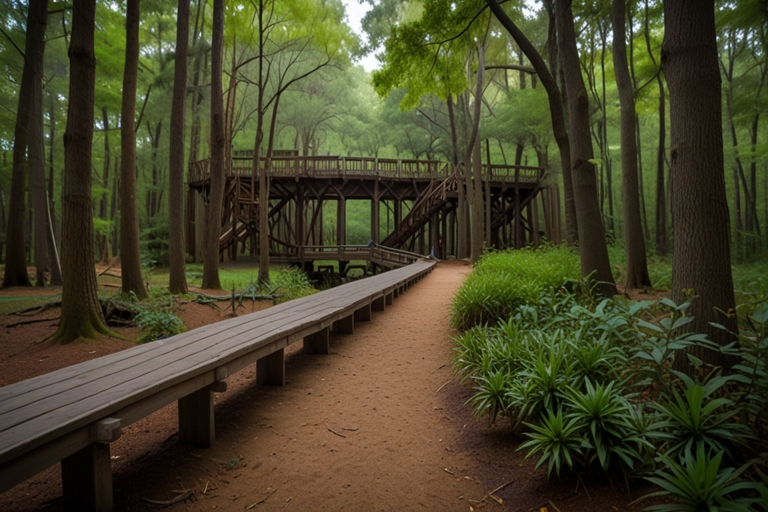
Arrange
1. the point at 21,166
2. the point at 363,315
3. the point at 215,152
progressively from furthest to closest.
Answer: the point at 215,152, the point at 21,166, the point at 363,315

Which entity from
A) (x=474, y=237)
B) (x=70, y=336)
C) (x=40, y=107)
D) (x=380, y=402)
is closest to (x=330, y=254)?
(x=474, y=237)

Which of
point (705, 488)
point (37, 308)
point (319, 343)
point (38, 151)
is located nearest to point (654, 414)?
point (705, 488)

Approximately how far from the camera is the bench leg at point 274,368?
4.08 meters

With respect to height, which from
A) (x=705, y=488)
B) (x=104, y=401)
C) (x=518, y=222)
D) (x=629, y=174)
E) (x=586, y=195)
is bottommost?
(x=705, y=488)

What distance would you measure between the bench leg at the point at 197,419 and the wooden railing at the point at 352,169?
19.2m

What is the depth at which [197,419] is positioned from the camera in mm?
2844

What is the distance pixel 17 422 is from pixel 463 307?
506 cm

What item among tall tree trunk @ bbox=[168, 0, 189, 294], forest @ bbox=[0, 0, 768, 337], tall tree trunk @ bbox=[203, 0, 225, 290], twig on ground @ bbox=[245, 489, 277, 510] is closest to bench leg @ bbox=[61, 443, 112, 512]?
twig on ground @ bbox=[245, 489, 277, 510]

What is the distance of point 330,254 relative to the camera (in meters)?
20.4

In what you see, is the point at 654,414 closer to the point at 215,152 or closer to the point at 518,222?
the point at 215,152

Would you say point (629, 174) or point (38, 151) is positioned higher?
point (38, 151)

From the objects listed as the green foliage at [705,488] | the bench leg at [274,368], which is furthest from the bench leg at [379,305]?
the green foliage at [705,488]

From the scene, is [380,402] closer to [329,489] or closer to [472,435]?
[472,435]

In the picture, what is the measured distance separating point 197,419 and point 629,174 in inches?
363
